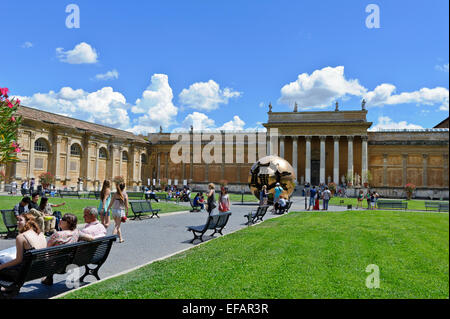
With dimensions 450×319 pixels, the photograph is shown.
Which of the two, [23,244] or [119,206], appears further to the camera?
[119,206]

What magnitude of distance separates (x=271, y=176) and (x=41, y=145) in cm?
2868

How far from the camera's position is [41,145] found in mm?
40188

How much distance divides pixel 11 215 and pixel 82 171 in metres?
36.5

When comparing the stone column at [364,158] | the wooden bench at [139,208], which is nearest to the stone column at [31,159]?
the wooden bench at [139,208]

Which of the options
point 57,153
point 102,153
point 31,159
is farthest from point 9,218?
point 102,153

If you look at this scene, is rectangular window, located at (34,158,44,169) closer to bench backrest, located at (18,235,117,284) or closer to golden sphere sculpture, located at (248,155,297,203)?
golden sphere sculpture, located at (248,155,297,203)

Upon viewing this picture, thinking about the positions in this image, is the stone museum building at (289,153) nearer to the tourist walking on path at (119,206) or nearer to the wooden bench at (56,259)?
the tourist walking on path at (119,206)

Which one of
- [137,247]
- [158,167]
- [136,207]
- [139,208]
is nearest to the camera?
[137,247]

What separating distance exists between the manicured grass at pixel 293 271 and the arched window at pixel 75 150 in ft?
128

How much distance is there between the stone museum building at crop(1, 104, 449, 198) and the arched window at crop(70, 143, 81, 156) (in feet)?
0.41

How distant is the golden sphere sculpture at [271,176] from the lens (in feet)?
77.4

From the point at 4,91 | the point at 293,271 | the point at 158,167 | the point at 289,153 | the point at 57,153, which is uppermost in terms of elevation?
the point at 289,153

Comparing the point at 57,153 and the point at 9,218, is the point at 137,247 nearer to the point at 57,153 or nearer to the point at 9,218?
the point at 9,218
